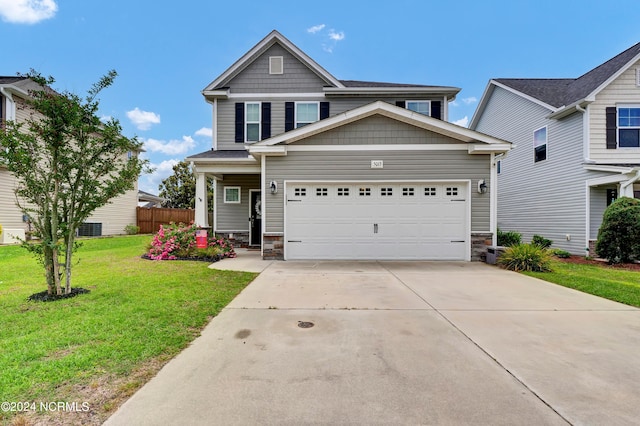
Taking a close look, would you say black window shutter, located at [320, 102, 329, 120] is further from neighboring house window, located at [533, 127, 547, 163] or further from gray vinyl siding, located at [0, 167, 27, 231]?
gray vinyl siding, located at [0, 167, 27, 231]

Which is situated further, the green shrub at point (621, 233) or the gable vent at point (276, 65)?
the gable vent at point (276, 65)

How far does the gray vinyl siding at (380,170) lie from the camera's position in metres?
8.55

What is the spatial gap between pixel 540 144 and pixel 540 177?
137 centimetres

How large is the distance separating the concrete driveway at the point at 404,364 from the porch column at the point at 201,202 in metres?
5.82

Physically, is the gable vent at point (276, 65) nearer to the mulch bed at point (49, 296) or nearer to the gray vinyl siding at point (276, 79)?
the gray vinyl siding at point (276, 79)

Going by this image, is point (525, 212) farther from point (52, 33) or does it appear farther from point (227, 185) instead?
point (52, 33)

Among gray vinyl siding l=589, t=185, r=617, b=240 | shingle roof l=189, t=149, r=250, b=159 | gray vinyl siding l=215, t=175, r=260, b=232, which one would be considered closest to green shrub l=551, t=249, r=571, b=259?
gray vinyl siding l=589, t=185, r=617, b=240

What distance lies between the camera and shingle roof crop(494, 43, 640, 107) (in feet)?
34.6

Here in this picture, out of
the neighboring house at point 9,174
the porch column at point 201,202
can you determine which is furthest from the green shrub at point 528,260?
the neighboring house at point 9,174

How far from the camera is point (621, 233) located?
320 inches

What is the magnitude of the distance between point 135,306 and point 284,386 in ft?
9.36

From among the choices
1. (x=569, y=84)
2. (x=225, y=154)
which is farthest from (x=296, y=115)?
(x=569, y=84)

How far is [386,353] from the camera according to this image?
2.89m

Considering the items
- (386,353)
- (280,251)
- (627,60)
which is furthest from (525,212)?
(386,353)
